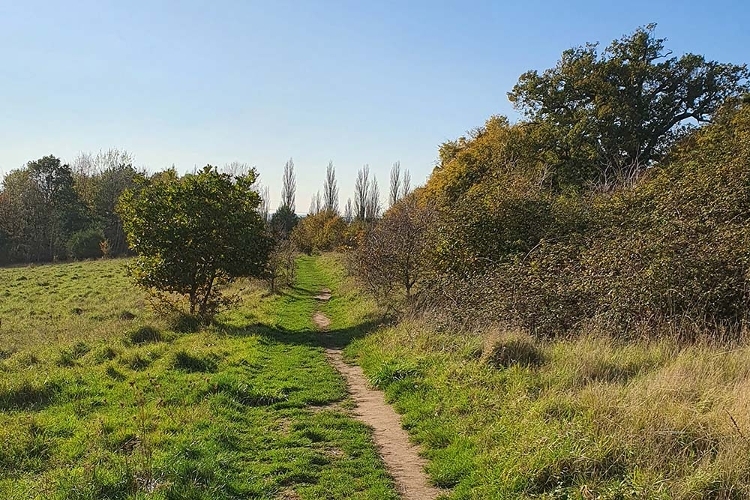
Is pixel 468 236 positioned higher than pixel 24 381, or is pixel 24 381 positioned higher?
pixel 468 236

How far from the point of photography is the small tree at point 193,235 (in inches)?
668

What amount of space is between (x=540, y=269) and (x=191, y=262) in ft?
36.4

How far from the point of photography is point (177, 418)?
24.3 feet

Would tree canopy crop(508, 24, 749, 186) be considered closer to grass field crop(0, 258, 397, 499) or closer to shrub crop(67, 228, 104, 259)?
grass field crop(0, 258, 397, 499)

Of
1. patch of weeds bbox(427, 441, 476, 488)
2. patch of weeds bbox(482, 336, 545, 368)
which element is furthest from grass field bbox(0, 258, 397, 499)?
patch of weeds bbox(482, 336, 545, 368)

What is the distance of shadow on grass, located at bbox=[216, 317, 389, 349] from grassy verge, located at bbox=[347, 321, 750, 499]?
5.03 meters

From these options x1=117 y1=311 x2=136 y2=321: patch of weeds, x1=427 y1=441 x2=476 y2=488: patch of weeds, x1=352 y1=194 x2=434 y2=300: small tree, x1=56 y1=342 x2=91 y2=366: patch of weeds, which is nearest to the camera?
x1=427 y1=441 x2=476 y2=488: patch of weeds

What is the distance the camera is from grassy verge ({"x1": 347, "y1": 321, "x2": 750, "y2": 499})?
15.5 ft

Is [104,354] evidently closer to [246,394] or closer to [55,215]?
[246,394]

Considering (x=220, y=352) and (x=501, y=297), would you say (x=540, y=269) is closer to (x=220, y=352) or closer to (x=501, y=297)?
(x=501, y=297)

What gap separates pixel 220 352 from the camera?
1216 cm

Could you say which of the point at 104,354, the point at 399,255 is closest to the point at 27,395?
the point at 104,354

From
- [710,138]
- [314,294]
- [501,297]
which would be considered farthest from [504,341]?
[314,294]

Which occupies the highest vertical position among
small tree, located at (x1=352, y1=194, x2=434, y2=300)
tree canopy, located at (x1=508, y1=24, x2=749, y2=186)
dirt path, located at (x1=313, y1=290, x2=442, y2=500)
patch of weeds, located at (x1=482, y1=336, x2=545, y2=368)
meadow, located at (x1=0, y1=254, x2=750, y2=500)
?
tree canopy, located at (x1=508, y1=24, x2=749, y2=186)
